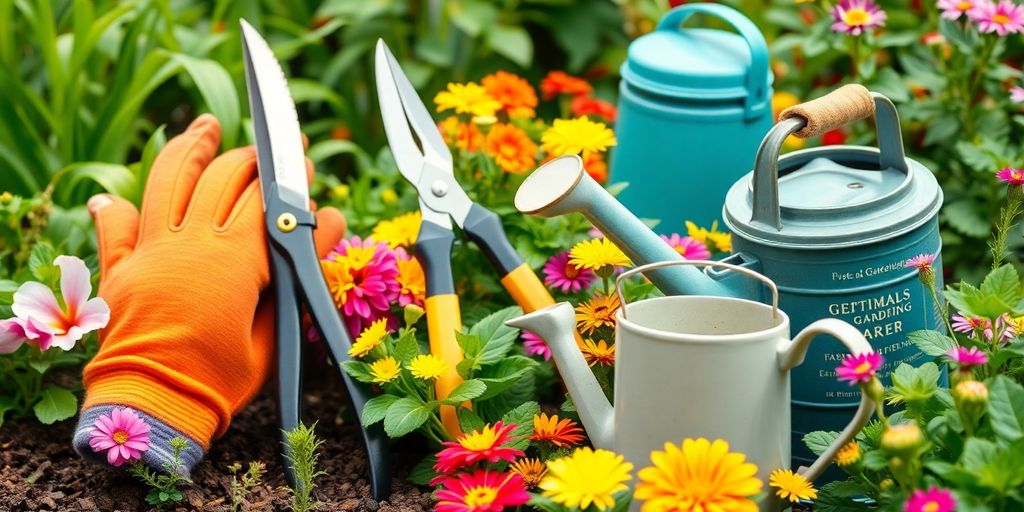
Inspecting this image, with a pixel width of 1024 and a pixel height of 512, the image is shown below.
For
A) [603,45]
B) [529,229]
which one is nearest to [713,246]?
[529,229]

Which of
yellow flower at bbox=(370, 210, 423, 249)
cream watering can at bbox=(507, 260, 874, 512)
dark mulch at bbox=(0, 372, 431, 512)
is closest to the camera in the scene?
cream watering can at bbox=(507, 260, 874, 512)

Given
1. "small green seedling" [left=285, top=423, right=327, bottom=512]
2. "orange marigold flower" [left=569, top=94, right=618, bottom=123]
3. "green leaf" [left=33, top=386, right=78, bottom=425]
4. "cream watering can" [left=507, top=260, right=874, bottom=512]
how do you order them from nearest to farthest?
"cream watering can" [left=507, top=260, right=874, bottom=512] < "small green seedling" [left=285, top=423, right=327, bottom=512] < "green leaf" [left=33, top=386, right=78, bottom=425] < "orange marigold flower" [left=569, top=94, right=618, bottom=123]

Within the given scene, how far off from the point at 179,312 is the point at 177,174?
245 mm

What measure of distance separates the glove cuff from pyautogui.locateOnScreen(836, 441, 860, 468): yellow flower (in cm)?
64

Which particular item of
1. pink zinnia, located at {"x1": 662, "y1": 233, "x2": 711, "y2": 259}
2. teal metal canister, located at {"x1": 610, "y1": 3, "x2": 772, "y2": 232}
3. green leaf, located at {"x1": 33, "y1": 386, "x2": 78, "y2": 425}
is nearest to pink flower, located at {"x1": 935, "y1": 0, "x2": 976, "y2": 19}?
teal metal canister, located at {"x1": 610, "y1": 3, "x2": 772, "y2": 232}

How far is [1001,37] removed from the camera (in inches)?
63.7

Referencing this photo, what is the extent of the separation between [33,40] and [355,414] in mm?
1192

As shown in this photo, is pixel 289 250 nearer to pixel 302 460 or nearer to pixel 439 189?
pixel 439 189

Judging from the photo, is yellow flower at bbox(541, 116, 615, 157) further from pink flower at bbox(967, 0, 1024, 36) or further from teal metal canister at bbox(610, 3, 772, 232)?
pink flower at bbox(967, 0, 1024, 36)

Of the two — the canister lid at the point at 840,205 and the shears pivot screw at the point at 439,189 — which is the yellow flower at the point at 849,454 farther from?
the shears pivot screw at the point at 439,189

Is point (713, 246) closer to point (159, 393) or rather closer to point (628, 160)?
point (628, 160)

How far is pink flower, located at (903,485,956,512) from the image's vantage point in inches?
32.9

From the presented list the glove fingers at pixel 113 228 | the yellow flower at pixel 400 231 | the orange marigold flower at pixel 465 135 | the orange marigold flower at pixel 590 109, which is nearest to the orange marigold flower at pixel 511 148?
the orange marigold flower at pixel 465 135

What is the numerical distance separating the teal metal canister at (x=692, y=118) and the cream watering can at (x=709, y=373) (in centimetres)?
48
